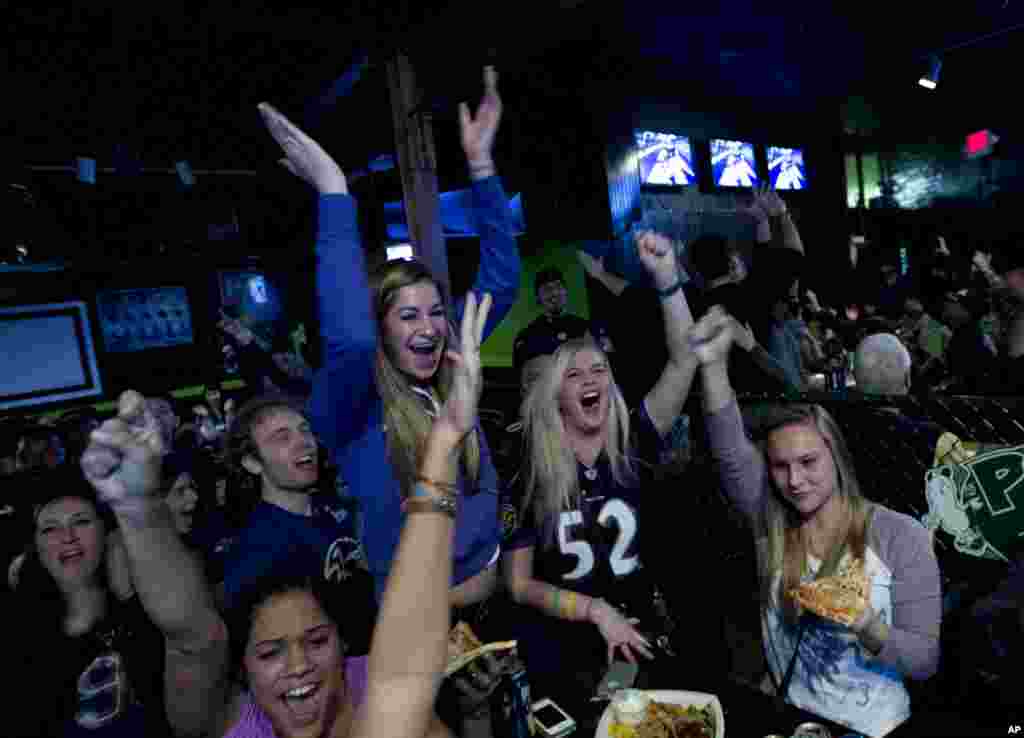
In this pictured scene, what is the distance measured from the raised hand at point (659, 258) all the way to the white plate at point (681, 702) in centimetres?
145

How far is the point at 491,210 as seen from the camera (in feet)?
7.93

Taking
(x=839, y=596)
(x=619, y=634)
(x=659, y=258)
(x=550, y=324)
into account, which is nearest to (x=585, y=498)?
(x=619, y=634)

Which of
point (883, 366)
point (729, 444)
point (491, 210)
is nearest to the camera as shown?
point (729, 444)

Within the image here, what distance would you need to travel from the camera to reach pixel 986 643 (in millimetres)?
1911

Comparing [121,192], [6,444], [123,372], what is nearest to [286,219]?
[121,192]

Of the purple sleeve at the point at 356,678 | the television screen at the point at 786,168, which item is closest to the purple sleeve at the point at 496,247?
the purple sleeve at the point at 356,678

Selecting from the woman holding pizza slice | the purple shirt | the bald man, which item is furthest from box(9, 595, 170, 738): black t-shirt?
the bald man

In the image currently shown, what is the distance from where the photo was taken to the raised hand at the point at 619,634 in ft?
6.49

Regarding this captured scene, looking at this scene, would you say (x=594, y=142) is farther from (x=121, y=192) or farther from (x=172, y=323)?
(x=172, y=323)

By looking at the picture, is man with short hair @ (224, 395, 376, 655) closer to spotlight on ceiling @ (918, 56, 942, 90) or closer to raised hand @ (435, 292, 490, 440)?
raised hand @ (435, 292, 490, 440)

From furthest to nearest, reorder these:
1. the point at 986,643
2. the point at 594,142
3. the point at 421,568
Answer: the point at 594,142
the point at 986,643
the point at 421,568

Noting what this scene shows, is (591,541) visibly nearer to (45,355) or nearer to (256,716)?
(256,716)

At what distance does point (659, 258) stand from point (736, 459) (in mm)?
837

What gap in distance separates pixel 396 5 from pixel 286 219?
7.20 meters
